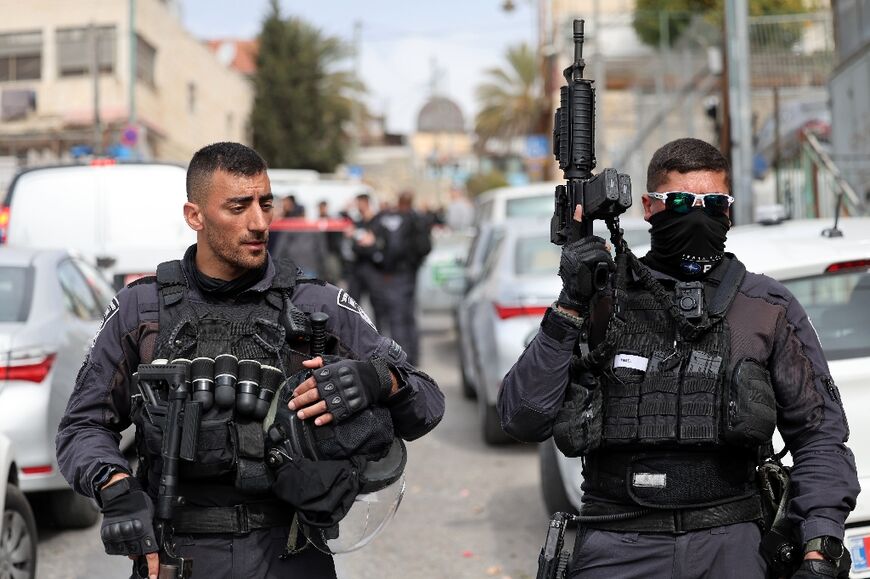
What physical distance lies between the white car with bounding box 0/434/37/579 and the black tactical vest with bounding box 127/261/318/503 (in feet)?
8.03

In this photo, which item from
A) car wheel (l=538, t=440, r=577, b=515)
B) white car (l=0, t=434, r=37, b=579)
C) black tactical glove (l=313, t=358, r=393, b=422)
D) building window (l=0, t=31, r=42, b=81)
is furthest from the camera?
building window (l=0, t=31, r=42, b=81)

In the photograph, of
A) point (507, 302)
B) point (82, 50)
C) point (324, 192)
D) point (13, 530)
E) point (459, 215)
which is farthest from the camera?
point (82, 50)

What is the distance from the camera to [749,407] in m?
3.09

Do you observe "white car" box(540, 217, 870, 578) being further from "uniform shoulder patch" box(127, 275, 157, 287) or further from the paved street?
"uniform shoulder patch" box(127, 275, 157, 287)

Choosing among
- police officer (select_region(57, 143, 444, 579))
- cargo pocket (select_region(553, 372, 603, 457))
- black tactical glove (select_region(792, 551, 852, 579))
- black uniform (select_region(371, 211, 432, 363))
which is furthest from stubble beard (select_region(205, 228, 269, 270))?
black uniform (select_region(371, 211, 432, 363))

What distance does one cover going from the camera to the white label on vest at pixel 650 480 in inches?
124

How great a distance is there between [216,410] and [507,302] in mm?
5901

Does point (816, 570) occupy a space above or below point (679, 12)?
below

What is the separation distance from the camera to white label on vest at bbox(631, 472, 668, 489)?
3156 millimetres

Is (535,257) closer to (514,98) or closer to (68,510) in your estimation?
(68,510)

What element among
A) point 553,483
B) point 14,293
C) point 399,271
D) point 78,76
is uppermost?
point 78,76

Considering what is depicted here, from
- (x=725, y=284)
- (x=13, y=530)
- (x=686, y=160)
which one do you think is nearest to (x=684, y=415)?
(x=725, y=284)

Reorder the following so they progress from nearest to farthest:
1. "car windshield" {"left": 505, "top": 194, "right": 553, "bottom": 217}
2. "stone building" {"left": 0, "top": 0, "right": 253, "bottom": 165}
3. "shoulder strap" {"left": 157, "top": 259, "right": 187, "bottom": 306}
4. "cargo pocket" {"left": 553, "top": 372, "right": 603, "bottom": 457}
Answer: "cargo pocket" {"left": 553, "top": 372, "right": 603, "bottom": 457} → "shoulder strap" {"left": 157, "top": 259, "right": 187, "bottom": 306} → "car windshield" {"left": 505, "top": 194, "right": 553, "bottom": 217} → "stone building" {"left": 0, "top": 0, "right": 253, "bottom": 165}

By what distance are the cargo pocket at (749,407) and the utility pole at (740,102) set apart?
32.8ft
